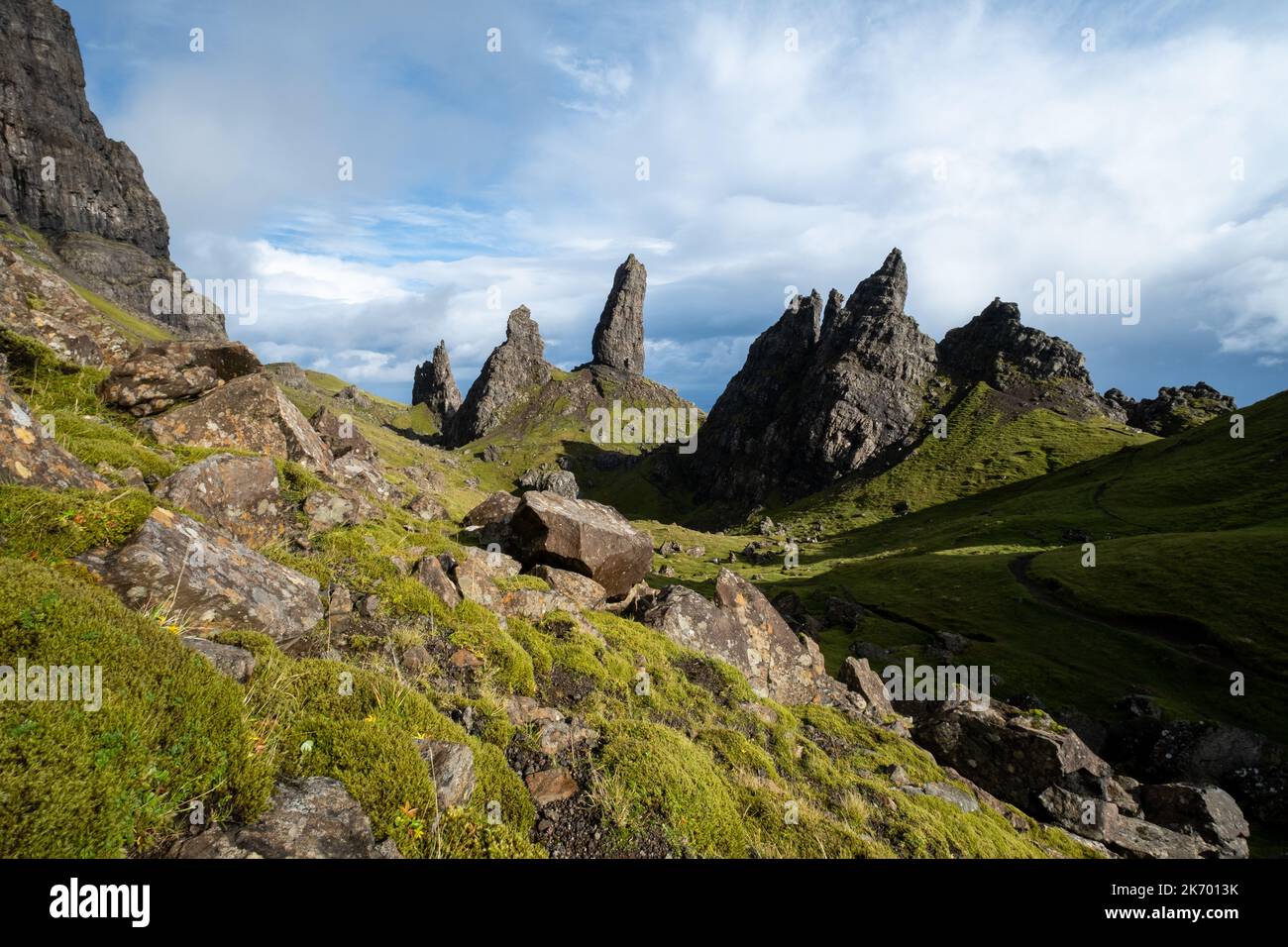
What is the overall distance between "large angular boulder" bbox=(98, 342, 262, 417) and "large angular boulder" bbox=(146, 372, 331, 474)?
603 mm

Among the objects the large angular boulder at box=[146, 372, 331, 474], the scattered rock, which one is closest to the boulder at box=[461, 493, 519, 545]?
the large angular boulder at box=[146, 372, 331, 474]

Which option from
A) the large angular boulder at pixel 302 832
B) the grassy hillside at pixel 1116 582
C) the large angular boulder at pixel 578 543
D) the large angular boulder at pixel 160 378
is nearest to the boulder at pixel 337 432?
the large angular boulder at pixel 160 378

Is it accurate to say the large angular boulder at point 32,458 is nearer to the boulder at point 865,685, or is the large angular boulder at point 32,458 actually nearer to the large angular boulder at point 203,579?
the large angular boulder at point 203,579

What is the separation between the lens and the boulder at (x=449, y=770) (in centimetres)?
708

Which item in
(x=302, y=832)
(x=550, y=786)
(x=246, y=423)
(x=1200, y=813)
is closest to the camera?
(x=302, y=832)

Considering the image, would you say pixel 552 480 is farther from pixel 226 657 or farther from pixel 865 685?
pixel 226 657

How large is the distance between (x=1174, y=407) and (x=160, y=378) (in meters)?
251

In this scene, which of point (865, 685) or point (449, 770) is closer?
point (449, 770)

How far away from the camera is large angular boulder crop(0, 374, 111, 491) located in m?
8.86

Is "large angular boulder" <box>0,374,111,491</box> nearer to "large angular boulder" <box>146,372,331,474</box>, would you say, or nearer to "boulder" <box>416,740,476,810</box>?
"large angular boulder" <box>146,372,331,474</box>

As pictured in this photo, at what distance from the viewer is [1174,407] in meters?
176

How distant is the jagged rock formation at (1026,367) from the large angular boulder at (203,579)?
689ft

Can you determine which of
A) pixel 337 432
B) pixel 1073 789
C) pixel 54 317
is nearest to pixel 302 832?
pixel 54 317
